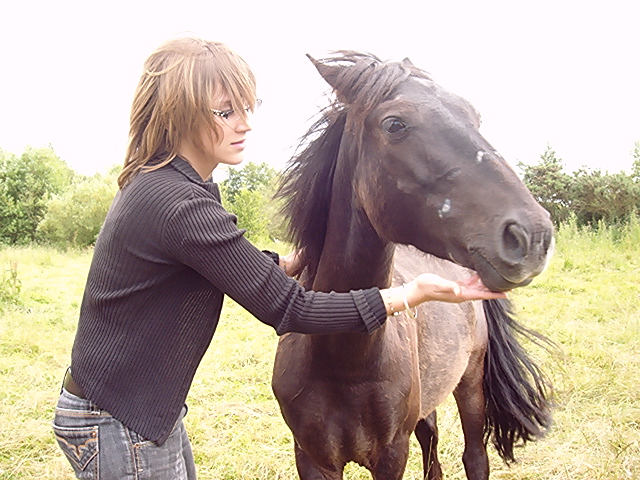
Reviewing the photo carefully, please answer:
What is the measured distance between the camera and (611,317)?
655 centimetres

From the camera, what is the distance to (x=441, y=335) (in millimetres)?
2840

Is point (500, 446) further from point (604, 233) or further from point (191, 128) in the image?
point (604, 233)

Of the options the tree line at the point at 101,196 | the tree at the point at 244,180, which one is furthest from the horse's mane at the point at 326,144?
the tree at the point at 244,180

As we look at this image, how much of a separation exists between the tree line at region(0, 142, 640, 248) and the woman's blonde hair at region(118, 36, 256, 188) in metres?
11.4

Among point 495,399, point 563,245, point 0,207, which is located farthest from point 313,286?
point 0,207

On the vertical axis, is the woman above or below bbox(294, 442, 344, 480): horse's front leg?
above

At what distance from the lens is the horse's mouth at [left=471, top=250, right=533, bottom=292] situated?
127 centimetres

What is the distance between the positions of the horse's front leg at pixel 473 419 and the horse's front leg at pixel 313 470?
1439 millimetres

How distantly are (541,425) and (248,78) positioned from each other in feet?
10.4

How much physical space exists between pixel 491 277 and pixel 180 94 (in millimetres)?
926

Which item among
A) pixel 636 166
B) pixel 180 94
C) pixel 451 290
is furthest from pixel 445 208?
pixel 636 166

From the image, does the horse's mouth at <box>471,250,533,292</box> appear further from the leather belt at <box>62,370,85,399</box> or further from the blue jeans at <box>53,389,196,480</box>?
the leather belt at <box>62,370,85,399</box>

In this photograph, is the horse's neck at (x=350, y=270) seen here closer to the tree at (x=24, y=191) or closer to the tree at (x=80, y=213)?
the tree at (x=80, y=213)

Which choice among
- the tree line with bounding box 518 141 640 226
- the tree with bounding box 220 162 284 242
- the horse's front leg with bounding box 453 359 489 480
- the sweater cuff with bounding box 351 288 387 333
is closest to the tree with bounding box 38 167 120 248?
the tree with bounding box 220 162 284 242
